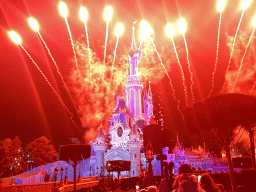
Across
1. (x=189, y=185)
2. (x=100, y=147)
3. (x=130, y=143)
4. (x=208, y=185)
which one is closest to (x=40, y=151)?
(x=100, y=147)

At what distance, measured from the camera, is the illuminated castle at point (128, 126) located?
54.2m

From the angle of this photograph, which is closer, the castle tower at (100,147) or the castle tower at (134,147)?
the castle tower at (134,147)

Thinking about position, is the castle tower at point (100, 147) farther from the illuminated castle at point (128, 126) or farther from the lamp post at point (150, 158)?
the lamp post at point (150, 158)

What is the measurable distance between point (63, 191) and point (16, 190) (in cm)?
367

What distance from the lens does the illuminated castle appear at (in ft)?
178

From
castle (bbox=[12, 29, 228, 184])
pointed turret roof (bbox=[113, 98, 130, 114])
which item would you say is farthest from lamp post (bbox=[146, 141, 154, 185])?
pointed turret roof (bbox=[113, 98, 130, 114])

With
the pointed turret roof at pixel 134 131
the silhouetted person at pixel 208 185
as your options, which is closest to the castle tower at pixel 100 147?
the pointed turret roof at pixel 134 131

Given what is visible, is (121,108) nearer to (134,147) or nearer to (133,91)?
(133,91)

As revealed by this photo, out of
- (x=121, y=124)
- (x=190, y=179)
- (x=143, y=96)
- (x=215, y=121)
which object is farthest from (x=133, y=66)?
(x=190, y=179)

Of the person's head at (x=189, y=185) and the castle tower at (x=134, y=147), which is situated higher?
the castle tower at (x=134, y=147)

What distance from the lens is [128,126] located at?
60.5m

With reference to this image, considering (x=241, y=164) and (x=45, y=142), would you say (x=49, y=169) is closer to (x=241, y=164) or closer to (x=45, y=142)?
(x=45, y=142)

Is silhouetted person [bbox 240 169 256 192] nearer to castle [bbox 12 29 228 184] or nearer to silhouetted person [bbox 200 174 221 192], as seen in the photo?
silhouetted person [bbox 200 174 221 192]

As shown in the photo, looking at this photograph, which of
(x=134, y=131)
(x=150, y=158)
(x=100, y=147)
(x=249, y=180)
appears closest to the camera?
(x=249, y=180)
